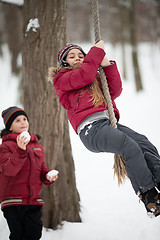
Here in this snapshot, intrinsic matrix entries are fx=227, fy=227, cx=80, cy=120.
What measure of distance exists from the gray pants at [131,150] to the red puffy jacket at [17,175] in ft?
1.91

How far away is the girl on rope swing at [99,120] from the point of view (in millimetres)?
1796

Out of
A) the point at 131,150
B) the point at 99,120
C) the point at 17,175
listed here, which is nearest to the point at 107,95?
the point at 99,120

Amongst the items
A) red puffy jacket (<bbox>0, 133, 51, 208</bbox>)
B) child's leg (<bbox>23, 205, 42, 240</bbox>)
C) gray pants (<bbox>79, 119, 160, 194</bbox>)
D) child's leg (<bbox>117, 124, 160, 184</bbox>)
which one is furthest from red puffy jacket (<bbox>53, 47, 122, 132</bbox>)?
child's leg (<bbox>23, 205, 42, 240</bbox>)

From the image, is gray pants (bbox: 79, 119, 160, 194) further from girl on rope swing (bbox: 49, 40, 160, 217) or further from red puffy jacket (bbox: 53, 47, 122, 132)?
red puffy jacket (bbox: 53, 47, 122, 132)

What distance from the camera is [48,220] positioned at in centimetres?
297

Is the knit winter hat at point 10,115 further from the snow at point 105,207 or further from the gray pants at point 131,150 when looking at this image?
the snow at point 105,207

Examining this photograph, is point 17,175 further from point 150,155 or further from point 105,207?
point 105,207

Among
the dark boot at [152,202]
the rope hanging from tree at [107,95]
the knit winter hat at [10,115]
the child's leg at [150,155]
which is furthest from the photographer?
the knit winter hat at [10,115]

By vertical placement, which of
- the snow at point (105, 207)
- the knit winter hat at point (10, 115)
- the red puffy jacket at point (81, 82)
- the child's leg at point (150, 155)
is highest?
the red puffy jacket at point (81, 82)

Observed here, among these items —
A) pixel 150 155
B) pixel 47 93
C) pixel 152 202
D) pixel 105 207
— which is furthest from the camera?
pixel 105 207

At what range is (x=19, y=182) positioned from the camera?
2066 millimetres

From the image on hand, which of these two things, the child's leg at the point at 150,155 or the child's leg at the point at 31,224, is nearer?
the child's leg at the point at 150,155

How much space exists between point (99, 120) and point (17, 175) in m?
0.91

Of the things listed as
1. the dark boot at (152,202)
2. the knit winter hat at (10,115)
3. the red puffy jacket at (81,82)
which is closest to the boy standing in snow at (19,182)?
the knit winter hat at (10,115)
